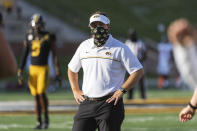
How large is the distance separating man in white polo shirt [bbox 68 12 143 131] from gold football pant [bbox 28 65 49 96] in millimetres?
4692

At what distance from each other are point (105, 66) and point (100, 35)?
0.37 meters

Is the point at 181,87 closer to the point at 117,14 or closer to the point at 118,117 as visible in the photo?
the point at 118,117

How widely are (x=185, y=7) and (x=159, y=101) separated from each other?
7356 centimetres

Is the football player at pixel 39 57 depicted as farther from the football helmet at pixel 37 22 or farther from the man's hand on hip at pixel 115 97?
the man's hand on hip at pixel 115 97

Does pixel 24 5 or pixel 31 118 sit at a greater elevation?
pixel 24 5

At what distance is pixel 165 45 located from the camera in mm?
25719

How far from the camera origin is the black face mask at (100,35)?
721cm

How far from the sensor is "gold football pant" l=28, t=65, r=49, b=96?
470 inches

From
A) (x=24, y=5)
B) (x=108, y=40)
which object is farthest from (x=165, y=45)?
(x=24, y=5)

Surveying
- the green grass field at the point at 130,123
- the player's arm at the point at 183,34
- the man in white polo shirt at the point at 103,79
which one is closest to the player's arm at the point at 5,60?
the player's arm at the point at 183,34

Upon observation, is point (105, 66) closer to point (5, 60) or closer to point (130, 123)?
point (5, 60)

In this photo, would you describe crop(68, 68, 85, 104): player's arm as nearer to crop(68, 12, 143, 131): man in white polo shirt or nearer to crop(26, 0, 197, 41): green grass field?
crop(68, 12, 143, 131): man in white polo shirt

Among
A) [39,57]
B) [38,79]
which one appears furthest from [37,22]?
[38,79]

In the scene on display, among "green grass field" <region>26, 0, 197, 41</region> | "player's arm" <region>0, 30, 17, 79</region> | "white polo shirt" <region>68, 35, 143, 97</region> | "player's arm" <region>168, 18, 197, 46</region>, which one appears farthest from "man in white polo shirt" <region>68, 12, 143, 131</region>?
"green grass field" <region>26, 0, 197, 41</region>
